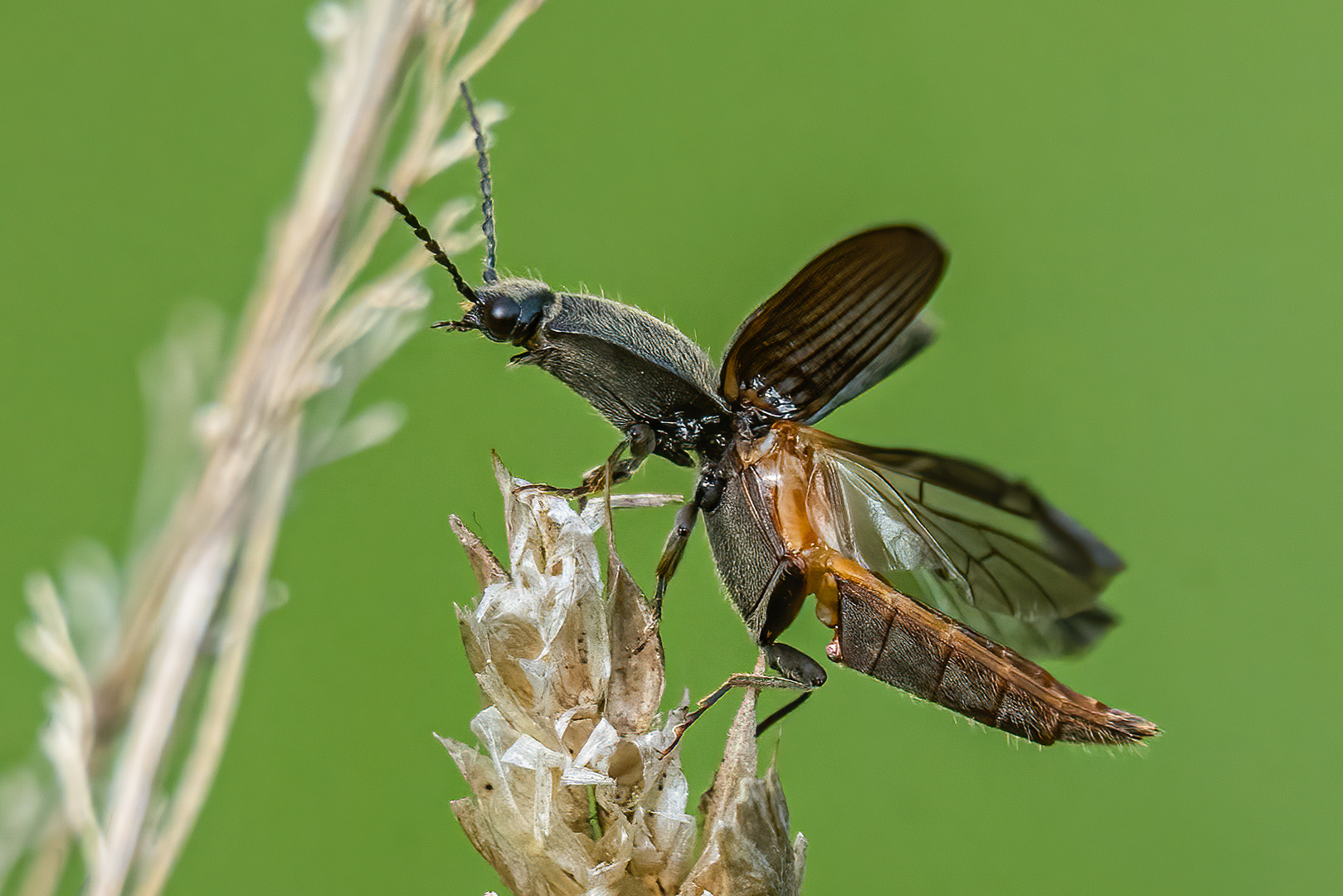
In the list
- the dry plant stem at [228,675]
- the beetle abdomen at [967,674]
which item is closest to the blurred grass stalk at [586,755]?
the dry plant stem at [228,675]

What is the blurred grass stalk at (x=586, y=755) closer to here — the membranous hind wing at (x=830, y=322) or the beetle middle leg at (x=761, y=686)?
the beetle middle leg at (x=761, y=686)

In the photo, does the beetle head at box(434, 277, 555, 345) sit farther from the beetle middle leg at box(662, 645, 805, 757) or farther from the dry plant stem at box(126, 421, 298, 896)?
the beetle middle leg at box(662, 645, 805, 757)

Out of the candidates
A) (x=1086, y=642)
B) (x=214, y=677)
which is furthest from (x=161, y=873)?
(x=1086, y=642)

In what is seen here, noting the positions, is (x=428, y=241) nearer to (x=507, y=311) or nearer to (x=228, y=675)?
(x=507, y=311)

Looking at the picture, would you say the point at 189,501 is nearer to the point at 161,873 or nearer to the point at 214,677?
the point at 214,677

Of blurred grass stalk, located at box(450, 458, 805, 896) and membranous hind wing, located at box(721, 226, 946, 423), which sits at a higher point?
membranous hind wing, located at box(721, 226, 946, 423)

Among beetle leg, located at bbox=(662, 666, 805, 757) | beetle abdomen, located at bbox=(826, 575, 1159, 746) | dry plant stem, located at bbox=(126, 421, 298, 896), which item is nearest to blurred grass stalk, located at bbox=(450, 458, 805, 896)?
beetle leg, located at bbox=(662, 666, 805, 757)
